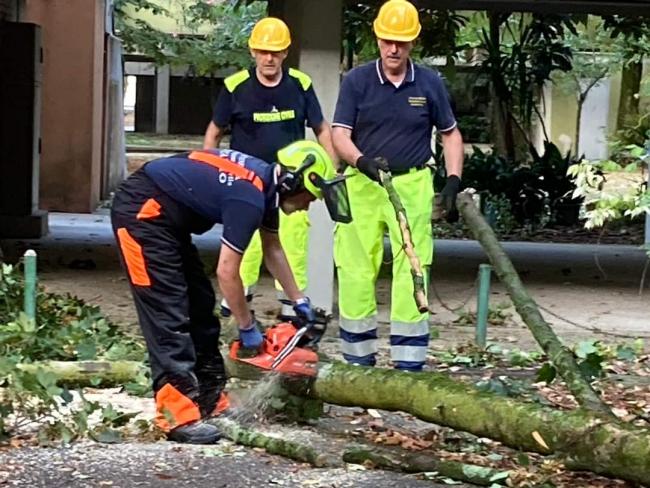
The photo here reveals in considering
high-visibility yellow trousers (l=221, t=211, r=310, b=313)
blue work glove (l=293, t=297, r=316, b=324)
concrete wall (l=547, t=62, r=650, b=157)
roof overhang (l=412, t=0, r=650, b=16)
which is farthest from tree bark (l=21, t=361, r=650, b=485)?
concrete wall (l=547, t=62, r=650, b=157)

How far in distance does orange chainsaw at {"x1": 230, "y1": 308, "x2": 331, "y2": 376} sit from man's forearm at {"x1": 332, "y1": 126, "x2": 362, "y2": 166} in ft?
3.97

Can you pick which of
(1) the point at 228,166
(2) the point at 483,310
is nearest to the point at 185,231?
(1) the point at 228,166

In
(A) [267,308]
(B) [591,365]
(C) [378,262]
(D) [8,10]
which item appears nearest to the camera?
(B) [591,365]

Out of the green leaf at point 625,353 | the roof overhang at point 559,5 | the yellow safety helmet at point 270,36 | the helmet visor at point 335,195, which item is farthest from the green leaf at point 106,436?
the roof overhang at point 559,5

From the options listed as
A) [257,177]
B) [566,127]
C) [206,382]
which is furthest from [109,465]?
[566,127]

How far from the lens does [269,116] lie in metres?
7.26

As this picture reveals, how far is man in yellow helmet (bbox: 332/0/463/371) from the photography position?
607 cm

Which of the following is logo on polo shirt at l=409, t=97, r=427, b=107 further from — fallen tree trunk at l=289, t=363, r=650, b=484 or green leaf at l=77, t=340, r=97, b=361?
green leaf at l=77, t=340, r=97, b=361

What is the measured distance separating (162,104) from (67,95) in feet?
70.0

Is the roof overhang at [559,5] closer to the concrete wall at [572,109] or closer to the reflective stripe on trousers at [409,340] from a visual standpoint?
the reflective stripe on trousers at [409,340]

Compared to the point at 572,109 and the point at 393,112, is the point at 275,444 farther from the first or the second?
the point at 572,109

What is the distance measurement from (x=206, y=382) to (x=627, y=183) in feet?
6.68

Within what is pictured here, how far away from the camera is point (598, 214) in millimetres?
4414

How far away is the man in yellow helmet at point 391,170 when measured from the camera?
6.07 m
